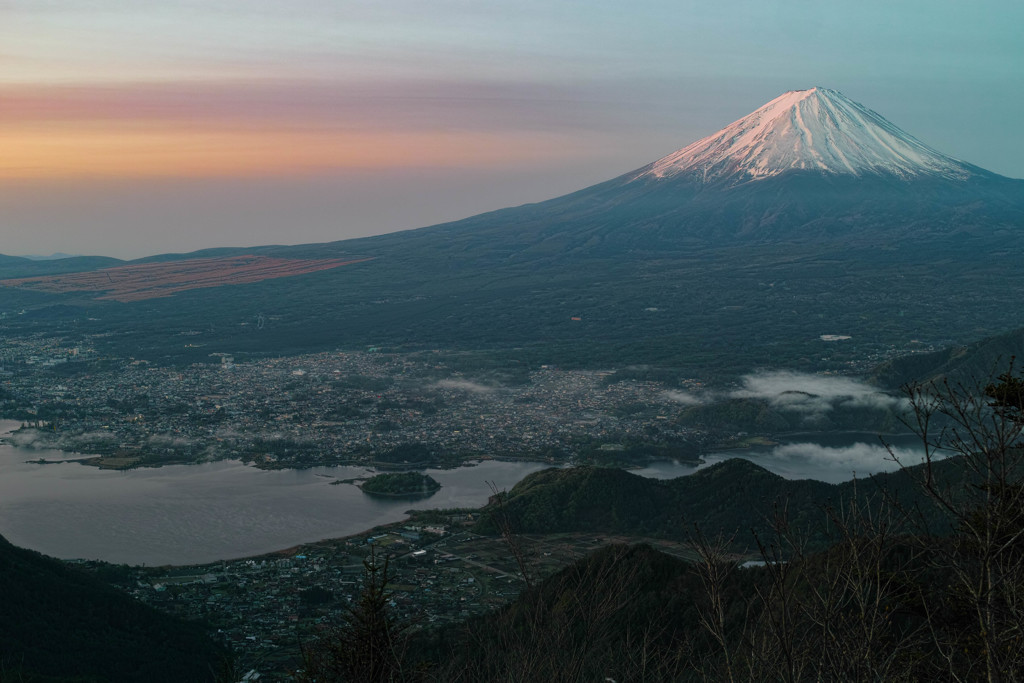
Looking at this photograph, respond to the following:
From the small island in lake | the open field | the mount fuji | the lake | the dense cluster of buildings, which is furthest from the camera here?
the mount fuji

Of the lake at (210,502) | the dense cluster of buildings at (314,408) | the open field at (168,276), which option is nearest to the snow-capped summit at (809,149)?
the open field at (168,276)

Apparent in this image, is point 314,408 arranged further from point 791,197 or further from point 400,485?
point 791,197

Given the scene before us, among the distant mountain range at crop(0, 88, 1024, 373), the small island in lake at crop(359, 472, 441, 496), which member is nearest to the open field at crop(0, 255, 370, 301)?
the distant mountain range at crop(0, 88, 1024, 373)

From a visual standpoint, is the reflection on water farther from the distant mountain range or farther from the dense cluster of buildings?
the distant mountain range

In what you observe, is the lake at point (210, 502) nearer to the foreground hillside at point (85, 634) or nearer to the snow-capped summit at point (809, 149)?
the foreground hillside at point (85, 634)

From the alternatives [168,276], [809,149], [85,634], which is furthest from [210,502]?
[809,149]

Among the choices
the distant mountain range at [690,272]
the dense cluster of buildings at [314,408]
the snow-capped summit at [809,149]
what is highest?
the snow-capped summit at [809,149]
